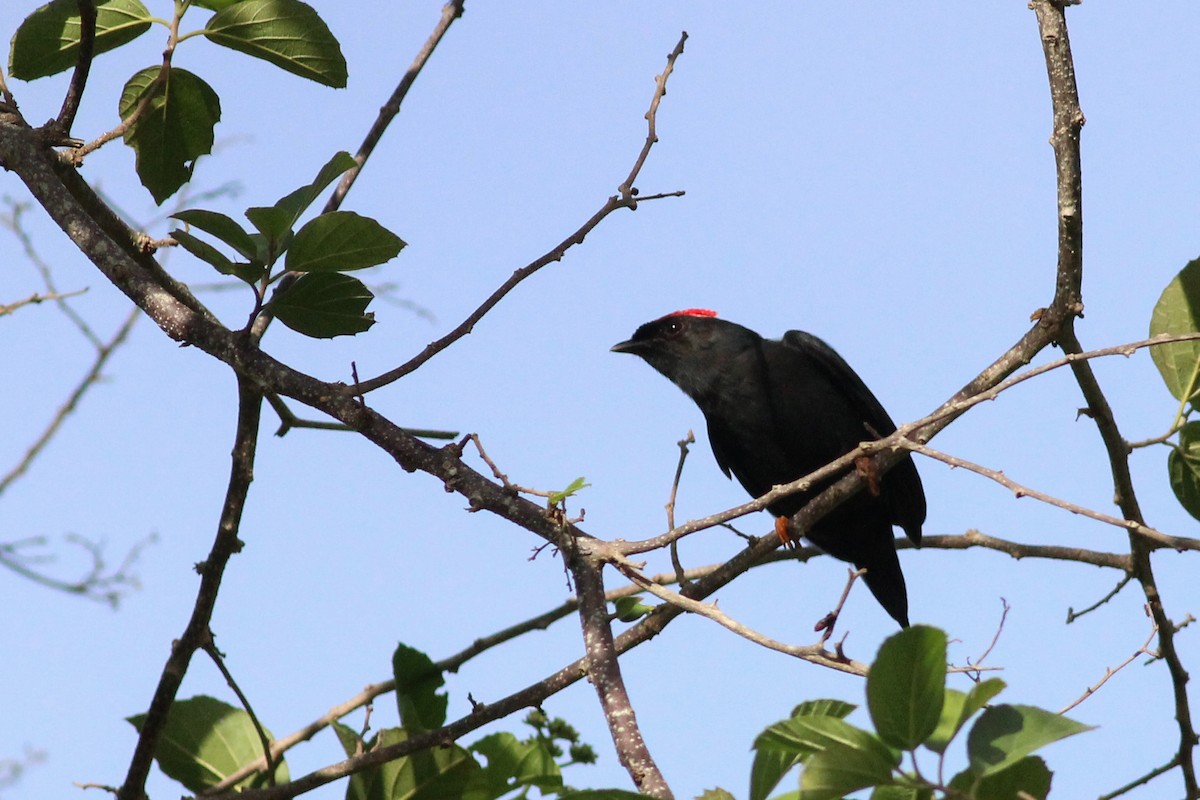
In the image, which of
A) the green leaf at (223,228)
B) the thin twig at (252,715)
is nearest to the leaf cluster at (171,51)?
the green leaf at (223,228)

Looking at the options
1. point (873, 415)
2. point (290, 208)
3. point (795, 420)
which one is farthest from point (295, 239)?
point (873, 415)

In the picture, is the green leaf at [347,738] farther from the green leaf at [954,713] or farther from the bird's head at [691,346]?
the bird's head at [691,346]

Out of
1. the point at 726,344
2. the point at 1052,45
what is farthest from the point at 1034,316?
the point at 726,344

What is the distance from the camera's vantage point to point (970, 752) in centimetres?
173

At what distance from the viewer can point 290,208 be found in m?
2.62

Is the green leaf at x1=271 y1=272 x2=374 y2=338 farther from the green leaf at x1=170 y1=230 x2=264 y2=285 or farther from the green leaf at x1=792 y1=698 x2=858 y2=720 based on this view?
the green leaf at x1=792 y1=698 x2=858 y2=720

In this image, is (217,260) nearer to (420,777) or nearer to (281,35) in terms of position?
(281,35)

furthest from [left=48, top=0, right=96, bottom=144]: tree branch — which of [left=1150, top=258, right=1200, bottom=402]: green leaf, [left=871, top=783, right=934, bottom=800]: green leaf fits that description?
[left=1150, top=258, right=1200, bottom=402]: green leaf

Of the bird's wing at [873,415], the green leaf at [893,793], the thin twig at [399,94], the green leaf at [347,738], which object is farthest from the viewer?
the bird's wing at [873,415]

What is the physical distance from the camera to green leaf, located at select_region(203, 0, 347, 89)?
9.93 feet

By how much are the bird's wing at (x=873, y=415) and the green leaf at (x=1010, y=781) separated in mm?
3026

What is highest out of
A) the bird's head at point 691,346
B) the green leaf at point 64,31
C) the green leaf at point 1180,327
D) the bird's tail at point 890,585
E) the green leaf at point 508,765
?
the bird's head at point 691,346

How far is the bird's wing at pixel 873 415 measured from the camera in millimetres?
4906

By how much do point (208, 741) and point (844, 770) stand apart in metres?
1.99
